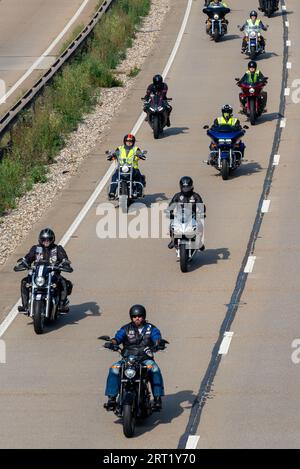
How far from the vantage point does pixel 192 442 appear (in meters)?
17.9

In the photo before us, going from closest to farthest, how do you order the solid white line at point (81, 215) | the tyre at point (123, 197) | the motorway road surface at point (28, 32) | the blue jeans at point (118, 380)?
the blue jeans at point (118, 380)
the solid white line at point (81, 215)
the tyre at point (123, 197)
the motorway road surface at point (28, 32)

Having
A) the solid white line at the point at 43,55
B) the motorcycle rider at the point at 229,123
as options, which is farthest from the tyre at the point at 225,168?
the solid white line at the point at 43,55

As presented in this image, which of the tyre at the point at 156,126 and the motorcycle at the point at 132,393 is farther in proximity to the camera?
the tyre at the point at 156,126

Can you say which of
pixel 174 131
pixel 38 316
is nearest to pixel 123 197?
pixel 174 131

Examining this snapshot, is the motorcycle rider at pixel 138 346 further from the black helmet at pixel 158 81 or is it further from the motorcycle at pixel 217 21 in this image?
the motorcycle at pixel 217 21

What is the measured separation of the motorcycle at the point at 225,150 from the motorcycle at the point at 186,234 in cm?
698

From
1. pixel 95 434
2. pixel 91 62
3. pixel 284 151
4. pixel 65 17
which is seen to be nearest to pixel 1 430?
pixel 95 434

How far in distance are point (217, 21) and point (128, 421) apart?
36071mm

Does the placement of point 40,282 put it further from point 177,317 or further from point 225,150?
point 225,150

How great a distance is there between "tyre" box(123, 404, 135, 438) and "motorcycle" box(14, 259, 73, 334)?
5.07m

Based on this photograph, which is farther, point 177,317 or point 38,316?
point 177,317

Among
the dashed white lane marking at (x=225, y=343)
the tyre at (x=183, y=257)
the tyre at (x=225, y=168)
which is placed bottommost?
the dashed white lane marking at (x=225, y=343)

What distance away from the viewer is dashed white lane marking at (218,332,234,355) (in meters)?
21.8

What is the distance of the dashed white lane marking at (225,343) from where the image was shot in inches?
856
